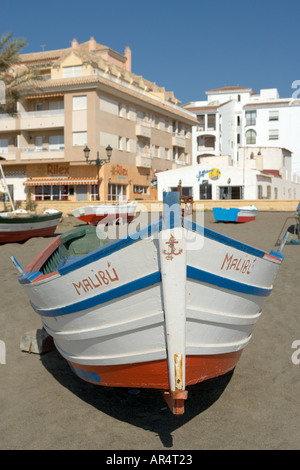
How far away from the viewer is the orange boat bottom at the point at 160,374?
4602 millimetres

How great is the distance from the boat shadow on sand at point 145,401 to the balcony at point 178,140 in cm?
4329

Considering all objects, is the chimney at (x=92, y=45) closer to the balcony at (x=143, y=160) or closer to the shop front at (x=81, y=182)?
the balcony at (x=143, y=160)

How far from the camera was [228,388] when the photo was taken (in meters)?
5.93

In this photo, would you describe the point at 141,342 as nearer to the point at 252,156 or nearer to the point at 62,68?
the point at 62,68

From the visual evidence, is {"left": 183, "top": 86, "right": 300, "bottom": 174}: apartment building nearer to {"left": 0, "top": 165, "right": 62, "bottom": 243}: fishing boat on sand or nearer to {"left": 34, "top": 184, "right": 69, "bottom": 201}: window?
{"left": 34, "top": 184, "right": 69, "bottom": 201}: window

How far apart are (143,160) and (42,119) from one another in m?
9.40

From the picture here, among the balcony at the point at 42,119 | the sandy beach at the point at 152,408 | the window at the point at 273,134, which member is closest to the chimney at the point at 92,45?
the balcony at the point at 42,119

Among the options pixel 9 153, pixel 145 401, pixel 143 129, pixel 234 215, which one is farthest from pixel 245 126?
pixel 145 401

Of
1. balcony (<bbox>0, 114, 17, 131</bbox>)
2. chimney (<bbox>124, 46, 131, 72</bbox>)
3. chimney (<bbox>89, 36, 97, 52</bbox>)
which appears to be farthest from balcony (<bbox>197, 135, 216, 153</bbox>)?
balcony (<bbox>0, 114, 17, 131</bbox>)

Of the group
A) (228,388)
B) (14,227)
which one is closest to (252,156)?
(14,227)

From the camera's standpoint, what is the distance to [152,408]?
17.7ft

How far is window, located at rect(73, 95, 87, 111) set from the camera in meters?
36.8

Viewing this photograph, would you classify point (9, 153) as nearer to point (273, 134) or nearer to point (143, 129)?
point (143, 129)
